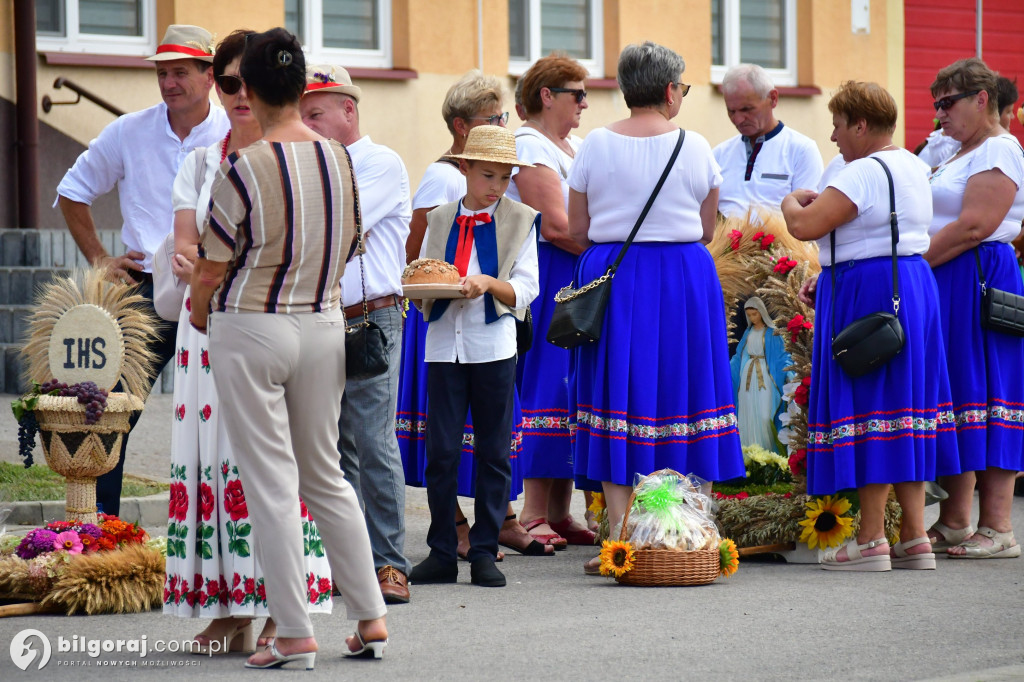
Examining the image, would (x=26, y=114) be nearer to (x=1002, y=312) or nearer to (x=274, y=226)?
(x=1002, y=312)

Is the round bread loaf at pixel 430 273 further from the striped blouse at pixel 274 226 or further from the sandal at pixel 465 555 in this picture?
the striped blouse at pixel 274 226

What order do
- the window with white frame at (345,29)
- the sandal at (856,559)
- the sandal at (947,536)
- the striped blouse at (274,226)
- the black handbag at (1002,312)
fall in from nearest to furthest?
the striped blouse at (274,226)
the sandal at (856,559)
the black handbag at (1002,312)
the sandal at (947,536)
the window with white frame at (345,29)

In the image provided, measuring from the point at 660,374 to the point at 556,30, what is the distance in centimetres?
1109

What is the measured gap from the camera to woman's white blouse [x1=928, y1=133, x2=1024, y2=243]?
23.3ft

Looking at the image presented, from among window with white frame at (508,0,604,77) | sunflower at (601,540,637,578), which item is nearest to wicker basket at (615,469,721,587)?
sunflower at (601,540,637,578)

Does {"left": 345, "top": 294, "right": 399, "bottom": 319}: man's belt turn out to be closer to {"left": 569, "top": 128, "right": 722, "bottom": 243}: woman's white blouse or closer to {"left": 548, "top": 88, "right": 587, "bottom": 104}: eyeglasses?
{"left": 569, "top": 128, "right": 722, "bottom": 243}: woman's white blouse

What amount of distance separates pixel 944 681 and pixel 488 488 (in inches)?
88.1

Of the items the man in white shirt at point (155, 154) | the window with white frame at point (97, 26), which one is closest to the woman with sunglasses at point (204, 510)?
the man in white shirt at point (155, 154)

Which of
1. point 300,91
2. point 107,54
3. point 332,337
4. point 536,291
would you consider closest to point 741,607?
point 536,291

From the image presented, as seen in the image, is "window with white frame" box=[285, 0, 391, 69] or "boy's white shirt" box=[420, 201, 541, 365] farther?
"window with white frame" box=[285, 0, 391, 69]

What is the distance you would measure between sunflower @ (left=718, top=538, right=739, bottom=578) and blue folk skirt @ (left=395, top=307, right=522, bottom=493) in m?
1.08

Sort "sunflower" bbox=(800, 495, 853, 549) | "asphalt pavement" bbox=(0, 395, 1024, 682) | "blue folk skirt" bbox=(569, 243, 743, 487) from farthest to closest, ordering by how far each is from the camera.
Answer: "sunflower" bbox=(800, 495, 853, 549), "blue folk skirt" bbox=(569, 243, 743, 487), "asphalt pavement" bbox=(0, 395, 1024, 682)

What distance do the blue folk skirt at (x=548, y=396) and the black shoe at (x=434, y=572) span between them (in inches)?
39.3

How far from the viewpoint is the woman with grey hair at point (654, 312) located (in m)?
6.55
